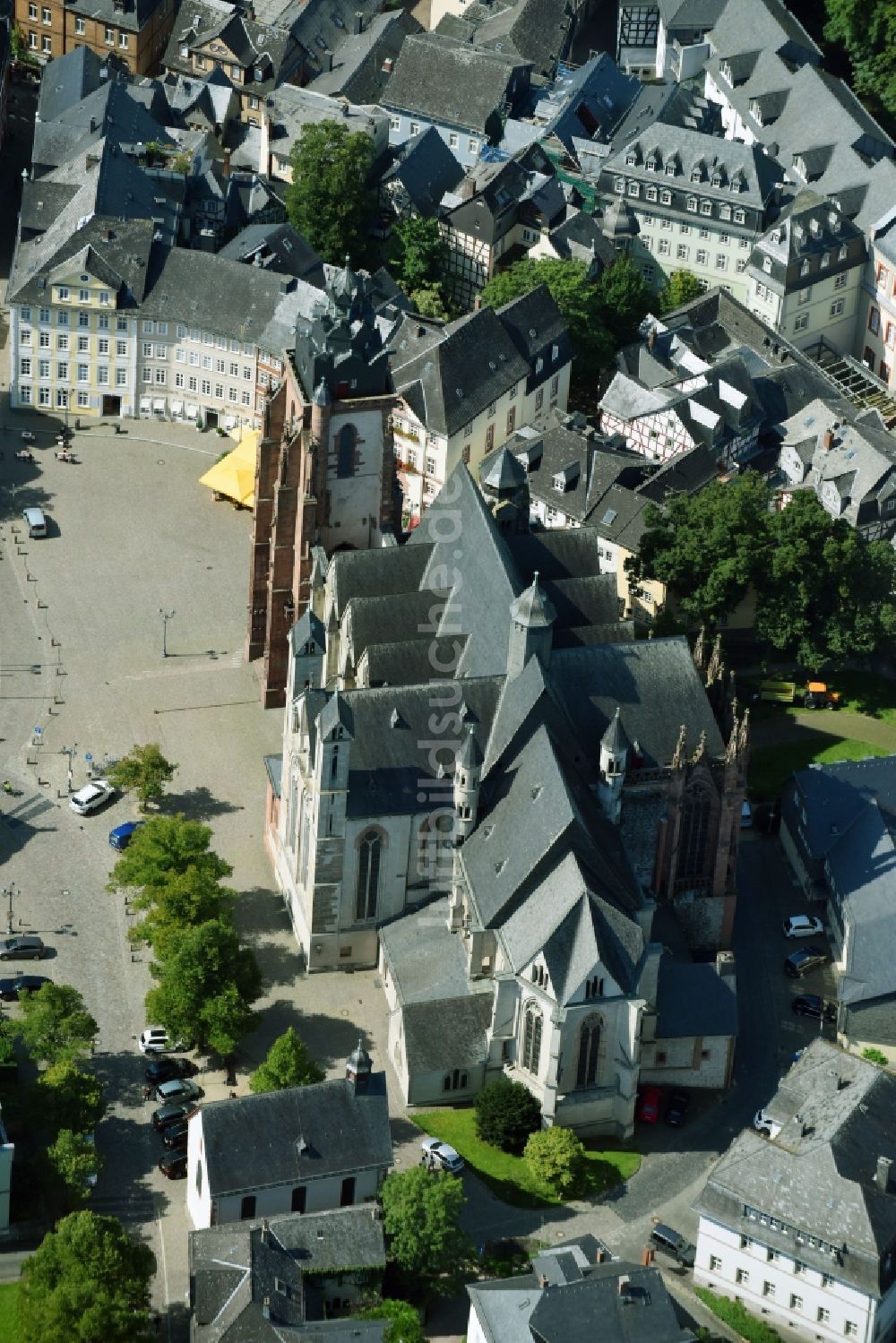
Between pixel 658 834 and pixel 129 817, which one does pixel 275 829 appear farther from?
pixel 658 834

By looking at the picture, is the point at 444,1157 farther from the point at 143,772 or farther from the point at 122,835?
the point at 143,772

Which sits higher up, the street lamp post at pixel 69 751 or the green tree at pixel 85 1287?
the street lamp post at pixel 69 751

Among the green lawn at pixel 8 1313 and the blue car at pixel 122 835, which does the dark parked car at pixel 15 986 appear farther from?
the green lawn at pixel 8 1313

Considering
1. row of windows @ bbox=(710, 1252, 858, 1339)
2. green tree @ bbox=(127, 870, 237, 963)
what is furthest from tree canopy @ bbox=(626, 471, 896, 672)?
row of windows @ bbox=(710, 1252, 858, 1339)

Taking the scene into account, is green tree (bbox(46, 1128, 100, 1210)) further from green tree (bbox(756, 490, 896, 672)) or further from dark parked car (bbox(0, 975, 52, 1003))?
green tree (bbox(756, 490, 896, 672))

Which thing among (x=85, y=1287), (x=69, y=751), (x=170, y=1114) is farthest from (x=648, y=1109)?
(x=69, y=751)

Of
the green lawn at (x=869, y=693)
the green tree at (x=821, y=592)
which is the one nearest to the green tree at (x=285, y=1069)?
the green tree at (x=821, y=592)
